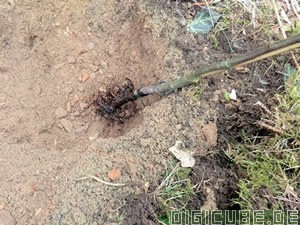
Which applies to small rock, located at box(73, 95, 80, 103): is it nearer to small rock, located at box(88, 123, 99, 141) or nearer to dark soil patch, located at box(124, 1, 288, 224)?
small rock, located at box(88, 123, 99, 141)

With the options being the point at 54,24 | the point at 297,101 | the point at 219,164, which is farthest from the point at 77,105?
the point at 297,101

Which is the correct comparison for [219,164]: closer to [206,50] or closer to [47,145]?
[206,50]

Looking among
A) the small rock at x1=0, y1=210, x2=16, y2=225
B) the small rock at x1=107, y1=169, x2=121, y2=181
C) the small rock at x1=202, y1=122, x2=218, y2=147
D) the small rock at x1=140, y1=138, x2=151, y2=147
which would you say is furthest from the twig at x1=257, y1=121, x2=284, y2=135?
the small rock at x1=0, y1=210, x2=16, y2=225

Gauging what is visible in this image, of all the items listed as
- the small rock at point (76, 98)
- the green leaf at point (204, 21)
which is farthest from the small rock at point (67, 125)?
the green leaf at point (204, 21)

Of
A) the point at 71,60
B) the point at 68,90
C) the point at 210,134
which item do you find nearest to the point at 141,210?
the point at 210,134

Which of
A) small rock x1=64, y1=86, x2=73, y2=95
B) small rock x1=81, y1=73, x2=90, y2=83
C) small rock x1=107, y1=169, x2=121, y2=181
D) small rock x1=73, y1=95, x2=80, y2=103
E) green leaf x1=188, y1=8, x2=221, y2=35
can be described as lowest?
small rock x1=73, y1=95, x2=80, y2=103

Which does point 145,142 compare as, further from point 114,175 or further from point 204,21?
point 204,21

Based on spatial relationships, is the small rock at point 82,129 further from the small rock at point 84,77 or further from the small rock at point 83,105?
the small rock at point 84,77
